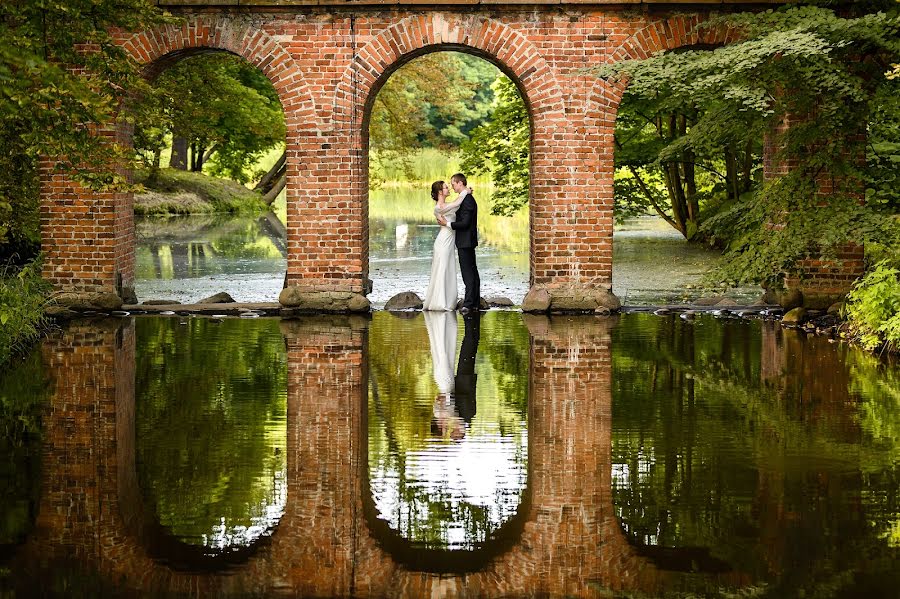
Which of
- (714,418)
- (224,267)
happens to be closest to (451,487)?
(714,418)

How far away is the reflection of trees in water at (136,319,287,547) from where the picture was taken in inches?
283

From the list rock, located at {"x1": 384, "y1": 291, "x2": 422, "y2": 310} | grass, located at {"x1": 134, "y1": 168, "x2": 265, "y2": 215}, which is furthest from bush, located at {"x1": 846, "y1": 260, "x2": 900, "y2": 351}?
grass, located at {"x1": 134, "y1": 168, "x2": 265, "y2": 215}

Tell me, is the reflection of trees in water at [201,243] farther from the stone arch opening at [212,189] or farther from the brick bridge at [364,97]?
the brick bridge at [364,97]

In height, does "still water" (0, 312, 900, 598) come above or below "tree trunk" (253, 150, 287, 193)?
below

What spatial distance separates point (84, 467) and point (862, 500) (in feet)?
14.9

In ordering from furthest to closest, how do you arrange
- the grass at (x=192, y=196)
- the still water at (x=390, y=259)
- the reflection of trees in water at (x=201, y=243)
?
the grass at (x=192, y=196) → the reflection of trees in water at (x=201, y=243) → the still water at (x=390, y=259)

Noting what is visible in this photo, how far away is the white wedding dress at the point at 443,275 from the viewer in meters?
17.0

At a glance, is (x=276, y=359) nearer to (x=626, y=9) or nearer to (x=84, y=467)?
(x=84, y=467)

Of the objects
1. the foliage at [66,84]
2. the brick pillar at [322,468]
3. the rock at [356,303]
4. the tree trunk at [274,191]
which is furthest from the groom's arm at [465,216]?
the tree trunk at [274,191]

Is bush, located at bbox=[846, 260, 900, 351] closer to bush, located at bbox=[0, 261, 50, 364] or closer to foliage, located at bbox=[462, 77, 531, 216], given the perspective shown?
bush, located at bbox=[0, 261, 50, 364]

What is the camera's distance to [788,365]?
40.1 ft

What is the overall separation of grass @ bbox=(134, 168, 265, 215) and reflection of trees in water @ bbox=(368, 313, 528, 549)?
81.8ft

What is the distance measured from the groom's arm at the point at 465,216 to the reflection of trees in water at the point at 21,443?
20.4ft

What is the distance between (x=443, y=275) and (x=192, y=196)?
2556 cm
